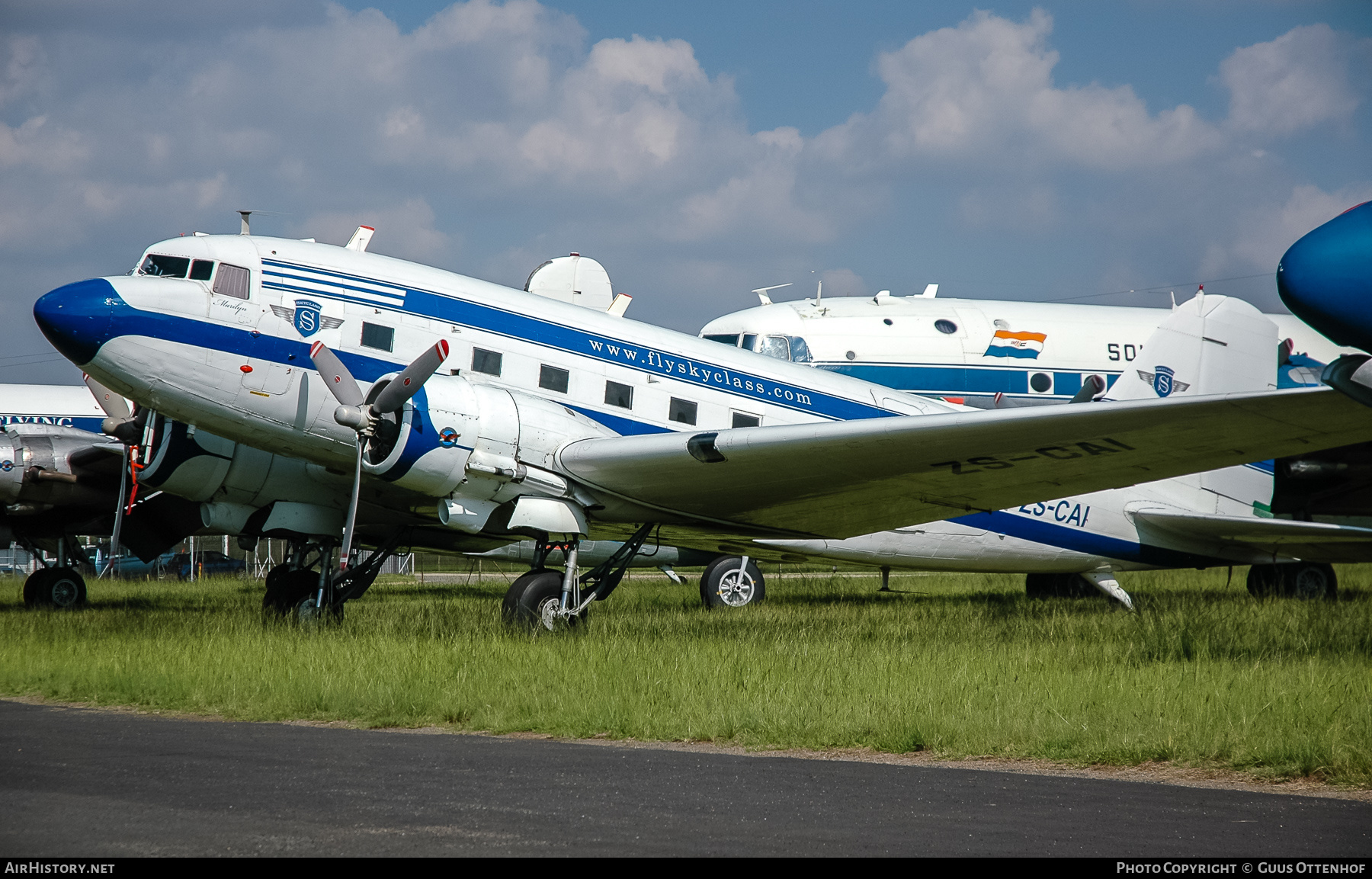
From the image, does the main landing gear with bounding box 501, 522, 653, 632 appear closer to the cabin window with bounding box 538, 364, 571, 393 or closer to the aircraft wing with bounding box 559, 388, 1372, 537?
the aircraft wing with bounding box 559, 388, 1372, 537

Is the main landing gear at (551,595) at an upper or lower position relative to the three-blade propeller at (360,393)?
lower

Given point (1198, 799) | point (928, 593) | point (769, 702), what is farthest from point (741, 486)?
point (928, 593)

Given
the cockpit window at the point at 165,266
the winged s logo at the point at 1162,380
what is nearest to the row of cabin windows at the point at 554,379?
the cockpit window at the point at 165,266

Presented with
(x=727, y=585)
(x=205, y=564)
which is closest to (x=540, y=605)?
(x=727, y=585)

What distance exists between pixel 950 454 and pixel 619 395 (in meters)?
3.46

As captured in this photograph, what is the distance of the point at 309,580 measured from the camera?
13797 millimetres

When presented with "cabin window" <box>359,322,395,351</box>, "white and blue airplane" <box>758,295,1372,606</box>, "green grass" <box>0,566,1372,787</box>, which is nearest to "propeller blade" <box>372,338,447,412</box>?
"cabin window" <box>359,322,395,351</box>

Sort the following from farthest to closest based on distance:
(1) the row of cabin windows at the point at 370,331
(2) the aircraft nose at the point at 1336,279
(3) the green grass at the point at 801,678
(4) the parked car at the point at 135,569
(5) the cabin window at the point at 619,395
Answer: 1. (4) the parked car at the point at 135,569
2. (5) the cabin window at the point at 619,395
3. (1) the row of cabin windows at the point at 370,331
4. (2) the aircraft nose at the point at 1336,279
5. (3) the green grass at the point at 801,678

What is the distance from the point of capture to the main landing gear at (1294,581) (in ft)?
60.8

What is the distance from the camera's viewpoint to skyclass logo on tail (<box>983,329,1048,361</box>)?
21.4 metres

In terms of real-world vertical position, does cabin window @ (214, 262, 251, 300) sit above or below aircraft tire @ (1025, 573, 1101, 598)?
above

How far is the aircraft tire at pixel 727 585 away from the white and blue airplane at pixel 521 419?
6622 millimetres

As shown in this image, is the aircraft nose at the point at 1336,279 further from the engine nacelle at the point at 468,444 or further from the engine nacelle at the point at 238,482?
the engine nacelle at the point at 238,482

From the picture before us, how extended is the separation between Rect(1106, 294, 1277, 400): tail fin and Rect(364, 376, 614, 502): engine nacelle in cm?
857
